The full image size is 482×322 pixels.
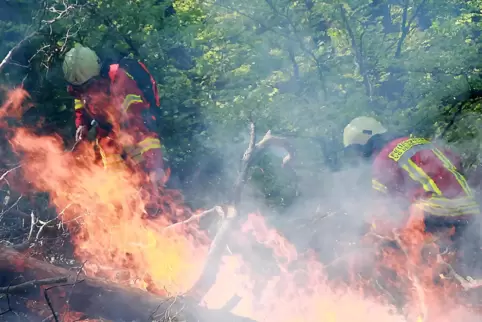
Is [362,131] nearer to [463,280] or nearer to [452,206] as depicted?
[452,206]

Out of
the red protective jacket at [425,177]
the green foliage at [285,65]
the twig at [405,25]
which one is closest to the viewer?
the red protective jacket at [425,177]

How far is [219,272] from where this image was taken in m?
5.15

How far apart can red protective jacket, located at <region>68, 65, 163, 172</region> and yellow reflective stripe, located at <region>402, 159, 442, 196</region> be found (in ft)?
8.68

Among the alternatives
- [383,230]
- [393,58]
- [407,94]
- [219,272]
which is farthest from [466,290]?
[393,58]

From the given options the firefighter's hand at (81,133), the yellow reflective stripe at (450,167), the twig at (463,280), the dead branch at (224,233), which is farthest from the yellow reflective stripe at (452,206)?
the firefighter's hand at (81,133)

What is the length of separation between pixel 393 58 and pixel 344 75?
0.86 metres

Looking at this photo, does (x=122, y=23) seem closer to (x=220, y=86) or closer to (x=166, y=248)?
(x=220, y=86)

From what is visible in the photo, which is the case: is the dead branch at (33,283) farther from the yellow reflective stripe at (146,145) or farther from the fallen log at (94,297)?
the yellow reflective stripe at (146,145)

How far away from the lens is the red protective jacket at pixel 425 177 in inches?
161

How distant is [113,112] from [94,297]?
8.14 feet

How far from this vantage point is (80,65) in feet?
17.6

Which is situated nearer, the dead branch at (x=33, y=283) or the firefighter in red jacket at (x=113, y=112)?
the dead branch at (x=33, y=283)

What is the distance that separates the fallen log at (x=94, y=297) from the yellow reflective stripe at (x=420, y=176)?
213cm

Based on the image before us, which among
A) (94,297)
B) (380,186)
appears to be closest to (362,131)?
(380,186)
